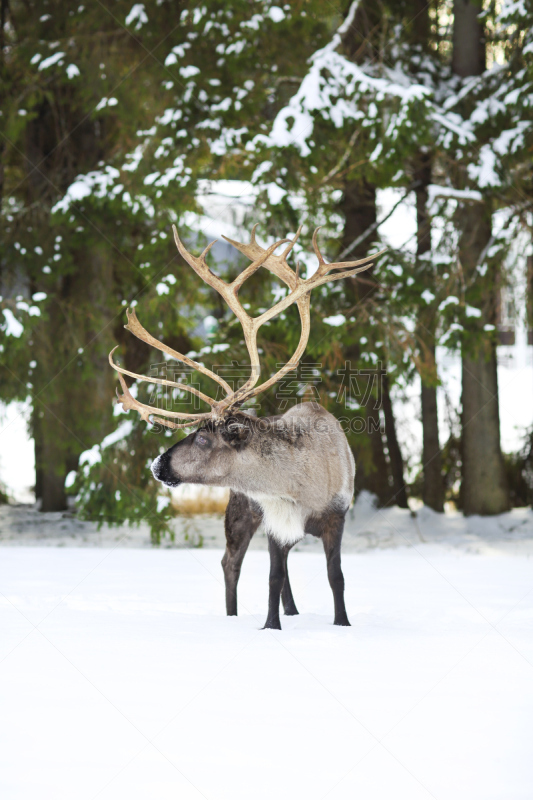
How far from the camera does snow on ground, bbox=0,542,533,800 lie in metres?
2.65

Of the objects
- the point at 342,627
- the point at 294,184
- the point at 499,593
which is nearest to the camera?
the point at 342,627

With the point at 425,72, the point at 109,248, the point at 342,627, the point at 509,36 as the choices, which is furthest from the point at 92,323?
the point at 342,627

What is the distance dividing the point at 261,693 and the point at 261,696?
41 mm

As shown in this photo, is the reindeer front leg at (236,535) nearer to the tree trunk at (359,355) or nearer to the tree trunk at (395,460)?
the tree trunk at (359,355)

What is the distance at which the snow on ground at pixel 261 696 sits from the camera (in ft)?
8.71

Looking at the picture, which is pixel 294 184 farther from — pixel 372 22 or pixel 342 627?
pixel 342 627

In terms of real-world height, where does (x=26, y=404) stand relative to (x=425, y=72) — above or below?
below

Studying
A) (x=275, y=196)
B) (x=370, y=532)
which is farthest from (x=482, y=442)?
(x=275, y=196)

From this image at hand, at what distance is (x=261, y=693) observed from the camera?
11.4ft

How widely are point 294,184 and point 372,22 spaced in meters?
3.54

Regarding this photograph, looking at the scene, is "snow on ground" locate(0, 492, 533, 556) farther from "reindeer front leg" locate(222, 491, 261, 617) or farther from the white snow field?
"reindeer front leg" locate(222, 491, 261, 617)

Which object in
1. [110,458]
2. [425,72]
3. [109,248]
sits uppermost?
[425,72]

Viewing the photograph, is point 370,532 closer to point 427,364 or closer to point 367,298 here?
point 427,364

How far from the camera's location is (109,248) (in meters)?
10.1
